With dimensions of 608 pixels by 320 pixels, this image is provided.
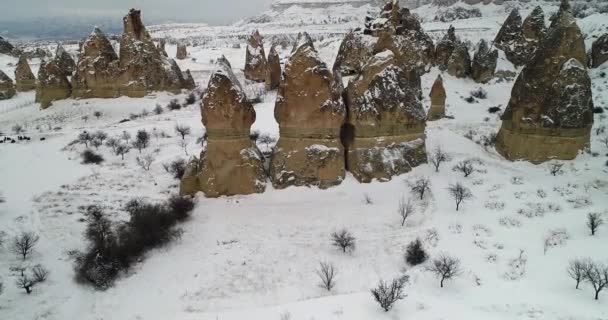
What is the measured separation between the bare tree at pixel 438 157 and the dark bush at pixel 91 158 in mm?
13094

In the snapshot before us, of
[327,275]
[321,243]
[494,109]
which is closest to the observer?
[327,275]

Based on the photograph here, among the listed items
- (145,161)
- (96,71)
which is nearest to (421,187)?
(145,161)

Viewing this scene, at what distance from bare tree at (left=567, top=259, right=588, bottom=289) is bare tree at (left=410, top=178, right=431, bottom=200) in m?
4.29

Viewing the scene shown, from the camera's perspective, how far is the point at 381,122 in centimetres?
1355

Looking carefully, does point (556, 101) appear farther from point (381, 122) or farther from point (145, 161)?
point (145, 161)

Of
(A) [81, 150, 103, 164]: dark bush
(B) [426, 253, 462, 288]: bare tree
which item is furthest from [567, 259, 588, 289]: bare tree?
(A) [81, 150, 103, 164]: dark bush

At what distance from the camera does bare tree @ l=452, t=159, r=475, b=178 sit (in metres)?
13.8

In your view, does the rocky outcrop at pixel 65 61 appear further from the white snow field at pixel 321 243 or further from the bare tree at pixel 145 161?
the bare tree at pixel 145 161

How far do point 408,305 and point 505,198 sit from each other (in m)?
5.97

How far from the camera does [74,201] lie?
13445mm

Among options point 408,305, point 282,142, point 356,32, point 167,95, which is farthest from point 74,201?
point 356,32

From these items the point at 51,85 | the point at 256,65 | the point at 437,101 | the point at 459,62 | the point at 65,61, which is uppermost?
the point at 65,61

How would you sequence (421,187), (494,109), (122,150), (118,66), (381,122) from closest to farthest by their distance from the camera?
(421,187)
(381,122)
(122,150)
(494,109)
(118,66)

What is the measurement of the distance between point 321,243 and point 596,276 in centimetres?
587
